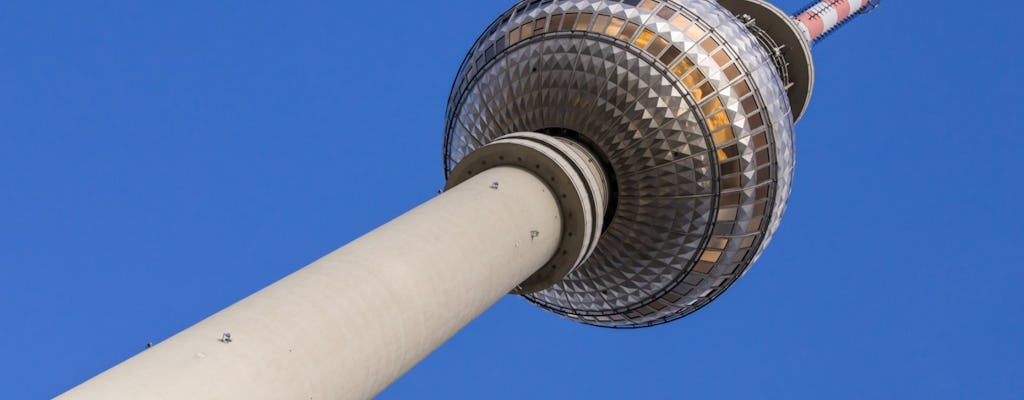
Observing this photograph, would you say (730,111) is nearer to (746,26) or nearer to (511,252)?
(746,26)

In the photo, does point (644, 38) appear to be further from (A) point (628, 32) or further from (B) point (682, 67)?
(B) point (682, 67)

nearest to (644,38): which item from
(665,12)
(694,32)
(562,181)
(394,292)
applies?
(665,12)

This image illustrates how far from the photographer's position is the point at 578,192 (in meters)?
23.3

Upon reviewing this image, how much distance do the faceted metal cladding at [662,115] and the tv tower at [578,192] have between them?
5cm

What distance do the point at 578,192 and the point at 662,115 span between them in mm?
4560

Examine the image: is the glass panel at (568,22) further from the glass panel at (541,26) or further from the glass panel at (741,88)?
the glass panel at (741,88)

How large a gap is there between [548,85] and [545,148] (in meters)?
4.29

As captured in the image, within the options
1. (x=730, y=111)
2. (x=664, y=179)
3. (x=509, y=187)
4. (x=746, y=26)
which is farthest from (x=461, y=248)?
(x=746, y=26)

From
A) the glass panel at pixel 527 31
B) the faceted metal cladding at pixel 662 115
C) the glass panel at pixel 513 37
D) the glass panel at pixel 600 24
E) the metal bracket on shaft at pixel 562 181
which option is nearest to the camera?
the metal bracket on shaft at pixel 562 181

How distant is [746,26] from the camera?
97.0 ft

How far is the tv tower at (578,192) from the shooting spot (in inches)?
653

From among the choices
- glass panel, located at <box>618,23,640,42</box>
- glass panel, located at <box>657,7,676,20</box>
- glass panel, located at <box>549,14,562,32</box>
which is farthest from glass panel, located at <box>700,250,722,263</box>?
glass panel, located at <box>549,14,562,32</box>

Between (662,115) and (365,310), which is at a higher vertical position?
(662,115)

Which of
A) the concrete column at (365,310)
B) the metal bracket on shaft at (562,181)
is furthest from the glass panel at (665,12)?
the concrete column at (365,310)
